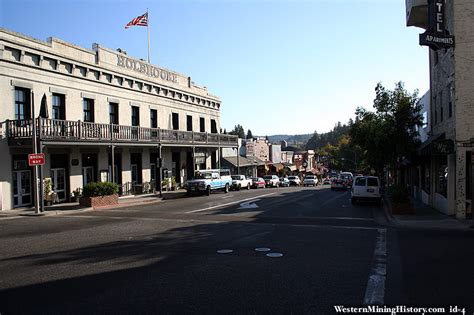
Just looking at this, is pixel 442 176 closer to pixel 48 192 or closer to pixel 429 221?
pixel 429 221

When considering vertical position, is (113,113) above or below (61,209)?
above

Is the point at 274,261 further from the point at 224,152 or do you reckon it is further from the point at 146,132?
the point at 224,152

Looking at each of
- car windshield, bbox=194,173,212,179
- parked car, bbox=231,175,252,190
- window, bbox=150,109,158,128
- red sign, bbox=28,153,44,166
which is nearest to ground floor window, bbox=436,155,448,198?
car windshield, bbox=194,173,212,179

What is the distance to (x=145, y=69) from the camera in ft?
124

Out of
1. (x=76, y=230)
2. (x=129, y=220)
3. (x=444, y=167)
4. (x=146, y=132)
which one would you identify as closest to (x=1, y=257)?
(x=76, y=230)

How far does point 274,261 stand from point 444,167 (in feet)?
47.4

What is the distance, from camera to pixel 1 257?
10555mm

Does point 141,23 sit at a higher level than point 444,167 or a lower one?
higher

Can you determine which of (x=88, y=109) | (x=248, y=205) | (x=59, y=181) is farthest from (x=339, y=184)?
(x=59, y=181)

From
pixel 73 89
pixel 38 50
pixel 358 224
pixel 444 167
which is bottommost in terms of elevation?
pixel 358 224

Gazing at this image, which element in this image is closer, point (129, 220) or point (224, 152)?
point (129, 220)

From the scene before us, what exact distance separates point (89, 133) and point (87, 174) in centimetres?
372

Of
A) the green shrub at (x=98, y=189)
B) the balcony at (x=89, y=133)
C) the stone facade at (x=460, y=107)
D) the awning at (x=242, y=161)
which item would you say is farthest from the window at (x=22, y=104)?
the awning at (x=242, y=161)

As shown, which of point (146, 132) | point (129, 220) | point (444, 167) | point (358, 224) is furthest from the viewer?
point (146, 132)
